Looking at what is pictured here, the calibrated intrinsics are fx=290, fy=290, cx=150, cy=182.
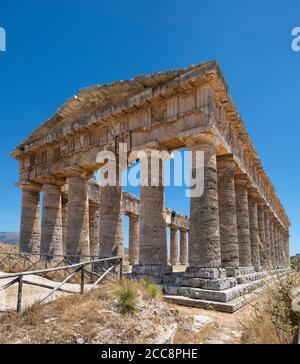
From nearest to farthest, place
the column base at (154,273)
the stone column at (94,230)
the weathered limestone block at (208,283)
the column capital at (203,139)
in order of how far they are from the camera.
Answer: the weathered limestone block at (208,283)
the column capital at (203,139)
the column base at (154,273)
the stone column at (94,230)

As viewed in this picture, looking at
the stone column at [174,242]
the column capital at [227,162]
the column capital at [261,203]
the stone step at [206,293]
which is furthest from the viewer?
the stone column at [174,242]

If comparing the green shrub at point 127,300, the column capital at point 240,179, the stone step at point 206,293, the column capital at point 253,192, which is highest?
the column capital at point 240,179

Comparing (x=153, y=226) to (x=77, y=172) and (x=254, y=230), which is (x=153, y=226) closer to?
(x=77, y=172)

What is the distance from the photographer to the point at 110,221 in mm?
13375

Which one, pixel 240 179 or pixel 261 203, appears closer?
pixel 240 179

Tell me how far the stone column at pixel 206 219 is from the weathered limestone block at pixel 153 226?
151 centimetres

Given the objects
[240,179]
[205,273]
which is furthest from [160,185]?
[240,179]

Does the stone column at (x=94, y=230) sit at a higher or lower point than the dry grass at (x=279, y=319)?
higher

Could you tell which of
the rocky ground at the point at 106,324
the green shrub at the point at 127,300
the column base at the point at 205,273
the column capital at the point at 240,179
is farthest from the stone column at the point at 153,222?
the column capital at the point at 240,179

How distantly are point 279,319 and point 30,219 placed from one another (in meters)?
15.5

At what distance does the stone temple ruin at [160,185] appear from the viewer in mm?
10383

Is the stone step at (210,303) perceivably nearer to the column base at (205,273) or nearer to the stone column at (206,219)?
the column base at (205,273)

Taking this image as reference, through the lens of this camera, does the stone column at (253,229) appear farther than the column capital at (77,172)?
Yes
